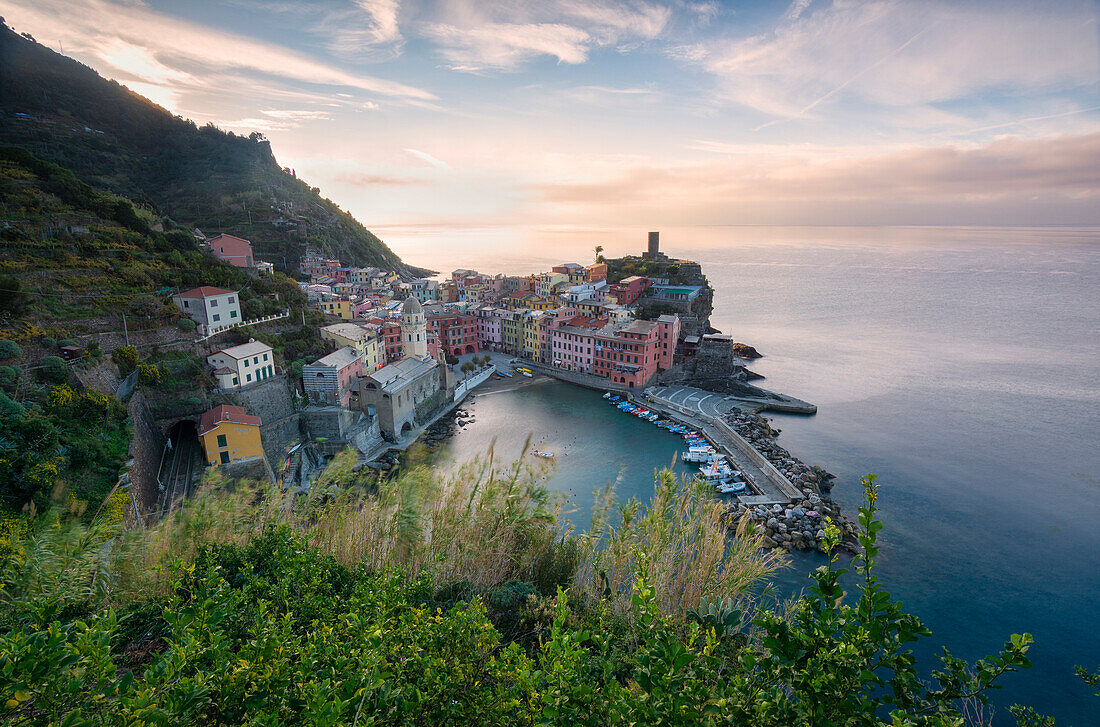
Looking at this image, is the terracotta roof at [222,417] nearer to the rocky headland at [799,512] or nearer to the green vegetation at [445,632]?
the green vegetation at [445,632]

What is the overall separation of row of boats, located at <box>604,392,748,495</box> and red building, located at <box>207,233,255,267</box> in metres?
20.1

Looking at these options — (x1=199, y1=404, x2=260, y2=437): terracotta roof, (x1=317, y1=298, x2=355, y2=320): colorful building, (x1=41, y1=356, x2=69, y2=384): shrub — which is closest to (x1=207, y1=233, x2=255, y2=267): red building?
(x1=317, y1=298, x2=355, y2=320): colorful building

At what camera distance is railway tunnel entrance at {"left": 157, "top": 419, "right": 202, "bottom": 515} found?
10539mm

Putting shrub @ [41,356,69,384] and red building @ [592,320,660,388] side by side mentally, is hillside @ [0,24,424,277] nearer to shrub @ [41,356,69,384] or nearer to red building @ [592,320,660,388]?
shrub @ [41,356,69,384]

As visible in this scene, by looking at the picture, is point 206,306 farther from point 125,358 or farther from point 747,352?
point 747,352

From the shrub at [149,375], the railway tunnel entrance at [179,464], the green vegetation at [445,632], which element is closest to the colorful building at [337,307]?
the railway tunnel entrance at [179,464]

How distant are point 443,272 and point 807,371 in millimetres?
47379

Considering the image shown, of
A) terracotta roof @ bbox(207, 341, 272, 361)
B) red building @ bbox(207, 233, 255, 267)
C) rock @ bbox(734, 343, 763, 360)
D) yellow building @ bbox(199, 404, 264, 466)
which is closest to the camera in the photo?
yellow building @ bbox(199, 404, 264, 466)

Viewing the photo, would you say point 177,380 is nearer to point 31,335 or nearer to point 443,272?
point 31,335

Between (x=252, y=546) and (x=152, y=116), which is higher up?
(x=152, y=116)

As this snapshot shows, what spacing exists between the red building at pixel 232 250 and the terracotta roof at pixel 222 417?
13.4 meters

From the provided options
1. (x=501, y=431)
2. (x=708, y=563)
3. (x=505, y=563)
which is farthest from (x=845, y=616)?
(x=501, y=431)

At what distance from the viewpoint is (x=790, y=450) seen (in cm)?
1778

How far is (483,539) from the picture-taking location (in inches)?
170
